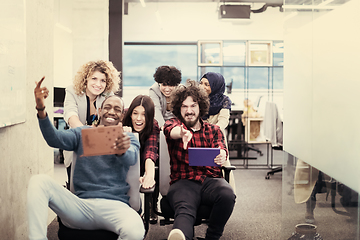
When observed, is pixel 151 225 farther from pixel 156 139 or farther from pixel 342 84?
pixel 342 84

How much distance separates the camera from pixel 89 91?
2.46 m

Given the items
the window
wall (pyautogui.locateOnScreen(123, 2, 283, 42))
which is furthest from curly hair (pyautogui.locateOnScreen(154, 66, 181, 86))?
the window

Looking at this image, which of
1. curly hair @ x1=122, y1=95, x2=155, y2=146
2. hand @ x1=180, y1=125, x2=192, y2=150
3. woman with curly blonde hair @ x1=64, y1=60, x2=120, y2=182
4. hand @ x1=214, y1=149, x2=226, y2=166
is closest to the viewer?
hand @ x1=214, y1=149, x2=226, y2=166

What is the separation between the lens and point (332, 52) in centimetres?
187

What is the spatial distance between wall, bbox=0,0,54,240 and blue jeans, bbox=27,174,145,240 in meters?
0.63

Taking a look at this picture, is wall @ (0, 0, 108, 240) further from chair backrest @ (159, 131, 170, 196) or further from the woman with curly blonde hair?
chair backrest @ (159, 131, 170, 196)

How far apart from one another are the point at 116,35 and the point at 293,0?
4294 mm

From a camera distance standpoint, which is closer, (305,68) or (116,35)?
(305,68)

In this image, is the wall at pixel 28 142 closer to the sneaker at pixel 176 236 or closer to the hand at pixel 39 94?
the hand at pixel 39 94

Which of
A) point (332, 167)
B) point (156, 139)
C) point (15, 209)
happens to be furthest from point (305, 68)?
point (15, 209)

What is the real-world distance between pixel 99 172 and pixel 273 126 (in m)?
3.57

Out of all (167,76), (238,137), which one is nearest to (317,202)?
(167,76)

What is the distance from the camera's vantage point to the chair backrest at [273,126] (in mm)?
4766

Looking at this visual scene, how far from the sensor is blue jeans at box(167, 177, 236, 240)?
188cm
